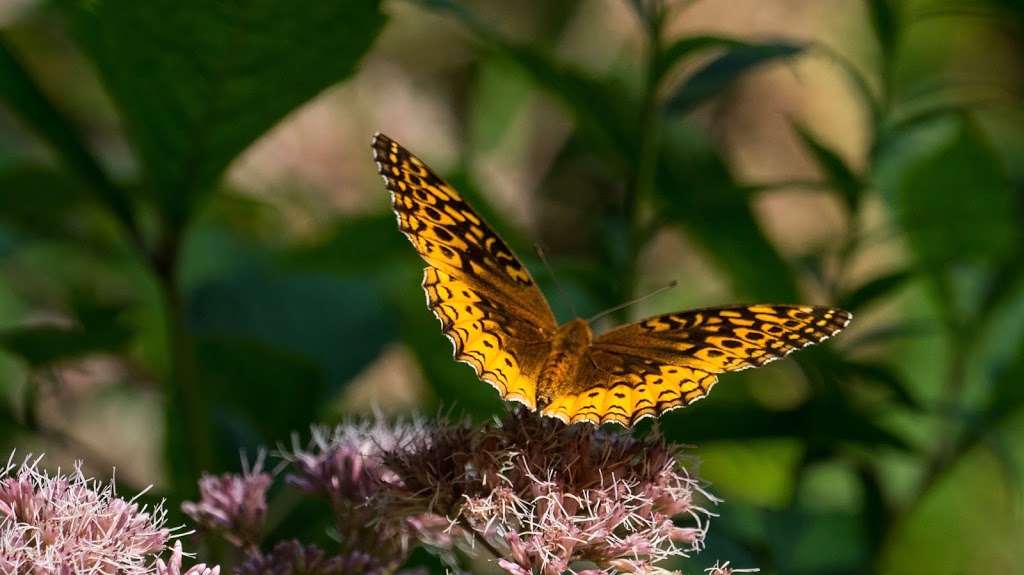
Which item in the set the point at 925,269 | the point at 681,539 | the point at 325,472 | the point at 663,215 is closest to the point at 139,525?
the point at 325,472

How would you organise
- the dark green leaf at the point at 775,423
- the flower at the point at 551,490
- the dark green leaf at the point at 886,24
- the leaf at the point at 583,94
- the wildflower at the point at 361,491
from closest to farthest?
the flower at the point at 551,490, the wildflower at the point at 361,491, the dark green leaf at the point at 775,423, the leaf at the point at 583,94, the dark green leaf at the point at 886,24

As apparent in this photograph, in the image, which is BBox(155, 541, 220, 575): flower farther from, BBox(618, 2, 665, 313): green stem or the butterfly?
BBox(618, 2, 665, 313): green stem

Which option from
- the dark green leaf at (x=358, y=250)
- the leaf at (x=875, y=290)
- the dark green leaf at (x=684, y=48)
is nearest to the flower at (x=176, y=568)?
the dark green leaf at (x=684, y=48)

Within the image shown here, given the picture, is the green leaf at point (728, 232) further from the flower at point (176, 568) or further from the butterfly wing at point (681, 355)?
the flower at point (176, 568)

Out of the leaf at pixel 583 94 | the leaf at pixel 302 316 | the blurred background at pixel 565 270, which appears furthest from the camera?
the leaf at pixel 302 316

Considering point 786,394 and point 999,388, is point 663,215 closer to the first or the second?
point 999,388

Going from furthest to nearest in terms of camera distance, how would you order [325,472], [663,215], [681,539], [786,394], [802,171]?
[802,171] → [786,394] → [663,215] → [325,472] → [681,539]
